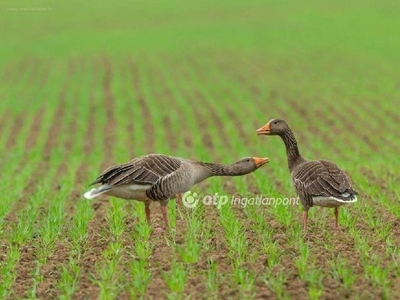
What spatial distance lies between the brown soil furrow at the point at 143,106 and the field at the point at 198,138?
0.69 feet

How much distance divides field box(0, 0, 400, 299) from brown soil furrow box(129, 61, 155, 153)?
21 centimetres

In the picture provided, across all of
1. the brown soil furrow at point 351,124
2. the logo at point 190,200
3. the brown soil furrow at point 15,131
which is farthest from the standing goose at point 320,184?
the brown soil furrow at point 15,131

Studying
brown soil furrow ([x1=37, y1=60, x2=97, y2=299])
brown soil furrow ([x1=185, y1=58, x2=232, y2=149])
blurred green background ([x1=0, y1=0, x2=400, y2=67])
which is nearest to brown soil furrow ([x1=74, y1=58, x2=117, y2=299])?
brown soil furrow ([x1=37, y1=60, x2=97, y2=299])

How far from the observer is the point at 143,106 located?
101 feet

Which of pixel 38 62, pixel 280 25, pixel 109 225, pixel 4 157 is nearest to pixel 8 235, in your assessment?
pixel 109 225

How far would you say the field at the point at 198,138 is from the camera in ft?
26.7

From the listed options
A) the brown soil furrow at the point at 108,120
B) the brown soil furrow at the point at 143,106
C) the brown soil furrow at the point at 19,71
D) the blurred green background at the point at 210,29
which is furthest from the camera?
the blurred green background at the point at 210,29

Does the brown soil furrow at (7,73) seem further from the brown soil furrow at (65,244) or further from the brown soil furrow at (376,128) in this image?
the brown soil furrow at (376,128)

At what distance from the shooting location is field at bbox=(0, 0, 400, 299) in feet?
26.7

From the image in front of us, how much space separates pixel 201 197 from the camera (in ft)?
42.1

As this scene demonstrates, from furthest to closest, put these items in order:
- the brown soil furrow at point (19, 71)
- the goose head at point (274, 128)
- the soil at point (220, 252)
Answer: the brown soil furrow at point (19, 71) < the goose head at point (274, 128) < the soil at point (220, 252)

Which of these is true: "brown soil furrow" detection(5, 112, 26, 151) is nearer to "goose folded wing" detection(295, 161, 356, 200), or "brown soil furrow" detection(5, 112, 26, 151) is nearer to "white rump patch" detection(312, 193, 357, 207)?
"goose folded wing" detection(295, 161, 356, 200)

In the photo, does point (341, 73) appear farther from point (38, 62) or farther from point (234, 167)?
point (234, 167)

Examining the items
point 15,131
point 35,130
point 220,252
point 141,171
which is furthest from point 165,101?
point 220,252
